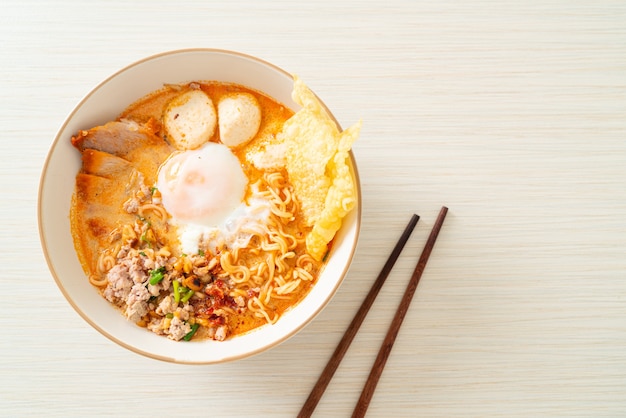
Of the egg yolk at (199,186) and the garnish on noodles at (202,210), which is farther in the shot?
the egg yolk at (199,186)

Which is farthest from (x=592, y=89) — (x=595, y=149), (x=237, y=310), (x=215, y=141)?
(x=237, y=310)

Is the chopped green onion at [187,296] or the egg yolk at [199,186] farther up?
the egg yolk at [199,186]

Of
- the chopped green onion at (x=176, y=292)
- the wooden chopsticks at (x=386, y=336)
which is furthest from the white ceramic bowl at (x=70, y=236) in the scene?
the wooden chopsticks at (x=386, y=336)

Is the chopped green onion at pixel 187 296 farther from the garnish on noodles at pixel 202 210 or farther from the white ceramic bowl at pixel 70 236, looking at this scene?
the white ceramic bowl at pixel 70 236

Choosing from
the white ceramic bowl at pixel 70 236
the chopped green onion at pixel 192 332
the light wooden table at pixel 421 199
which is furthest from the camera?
the light wooden table at pixel 421 199

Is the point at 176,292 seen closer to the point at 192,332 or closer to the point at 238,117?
the point at 192,332
